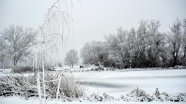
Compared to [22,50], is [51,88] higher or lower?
lower

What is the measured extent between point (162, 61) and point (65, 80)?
55.5 ft

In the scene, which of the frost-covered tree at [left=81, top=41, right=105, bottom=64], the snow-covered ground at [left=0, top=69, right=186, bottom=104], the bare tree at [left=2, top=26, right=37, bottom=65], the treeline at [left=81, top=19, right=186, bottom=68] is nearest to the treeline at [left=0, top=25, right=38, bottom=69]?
the bare tree at [left=2, top=26, right=37, bottom=65]

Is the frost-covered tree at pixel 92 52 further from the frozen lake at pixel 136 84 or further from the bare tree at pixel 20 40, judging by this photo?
the bare tree at pixel 20 40

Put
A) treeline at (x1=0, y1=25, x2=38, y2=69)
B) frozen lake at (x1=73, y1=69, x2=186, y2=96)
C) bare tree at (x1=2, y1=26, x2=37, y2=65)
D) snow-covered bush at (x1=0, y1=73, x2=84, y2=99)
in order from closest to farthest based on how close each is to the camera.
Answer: treeline at (x1=0, y1=25, x2=38, y2=69) < bare tree at (x1=2, y1=26, x2=37, y2=65) < snow-covered bush at (x1=0, y1=73, x2=84, y2=99) < frozen lake at (x1=73, y1=69, x2=186, y2=96)

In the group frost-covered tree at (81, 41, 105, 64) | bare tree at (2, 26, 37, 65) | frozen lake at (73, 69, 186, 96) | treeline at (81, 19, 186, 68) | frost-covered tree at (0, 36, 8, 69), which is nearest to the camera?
bare tree at (2, 26, 37, 65)

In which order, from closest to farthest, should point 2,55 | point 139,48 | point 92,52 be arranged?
point 2,55 < point 139,48 < point 92,52

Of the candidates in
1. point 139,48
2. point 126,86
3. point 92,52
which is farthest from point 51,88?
point 92,52

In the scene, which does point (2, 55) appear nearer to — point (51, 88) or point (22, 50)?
point (22, 50)

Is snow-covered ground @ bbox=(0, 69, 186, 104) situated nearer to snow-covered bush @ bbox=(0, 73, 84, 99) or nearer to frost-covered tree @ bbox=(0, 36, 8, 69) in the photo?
snow-covered bush @ bbox=(0, 73, 84, 99)

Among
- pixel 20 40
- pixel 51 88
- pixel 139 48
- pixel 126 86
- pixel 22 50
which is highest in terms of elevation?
pixel 139 48

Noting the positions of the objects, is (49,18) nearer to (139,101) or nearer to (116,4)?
(139,101)

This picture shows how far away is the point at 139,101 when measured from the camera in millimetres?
2705

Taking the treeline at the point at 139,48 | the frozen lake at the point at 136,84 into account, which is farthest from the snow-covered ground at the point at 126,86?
the treeline at the point at 139,48

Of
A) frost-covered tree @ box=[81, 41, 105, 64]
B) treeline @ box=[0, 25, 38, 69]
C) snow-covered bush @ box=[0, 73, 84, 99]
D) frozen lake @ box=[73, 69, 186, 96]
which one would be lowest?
frozen lake @ box=[73, 69, 186, 96]
